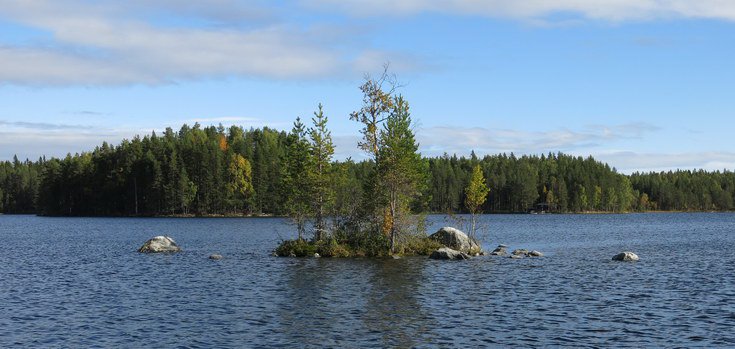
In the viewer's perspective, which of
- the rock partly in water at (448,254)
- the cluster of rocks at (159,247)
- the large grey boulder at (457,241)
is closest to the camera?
the rock partly in water at (448,254)

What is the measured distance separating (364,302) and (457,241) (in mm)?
34097

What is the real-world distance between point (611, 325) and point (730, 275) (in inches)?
1032

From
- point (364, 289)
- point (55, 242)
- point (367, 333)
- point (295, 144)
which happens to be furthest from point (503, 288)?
point (55, 242)

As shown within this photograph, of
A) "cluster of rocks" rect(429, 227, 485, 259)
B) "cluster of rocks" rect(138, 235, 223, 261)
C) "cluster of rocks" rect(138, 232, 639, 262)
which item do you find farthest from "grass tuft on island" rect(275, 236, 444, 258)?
"cluster of rocks" rect(138, 235, 223, 261)

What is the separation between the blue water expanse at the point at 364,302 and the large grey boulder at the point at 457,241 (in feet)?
15.5

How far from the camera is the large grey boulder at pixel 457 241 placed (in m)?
72.4

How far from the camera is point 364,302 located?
40.2 metres

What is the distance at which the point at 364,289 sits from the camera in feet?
149

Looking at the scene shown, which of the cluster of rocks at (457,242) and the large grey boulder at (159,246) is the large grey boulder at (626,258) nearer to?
the cluster of rocks at (457,242)

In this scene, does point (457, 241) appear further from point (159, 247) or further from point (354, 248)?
point (159, 247)

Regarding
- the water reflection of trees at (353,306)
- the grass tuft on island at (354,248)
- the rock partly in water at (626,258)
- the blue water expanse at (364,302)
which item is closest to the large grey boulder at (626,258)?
the rock partly in water at (626,258)

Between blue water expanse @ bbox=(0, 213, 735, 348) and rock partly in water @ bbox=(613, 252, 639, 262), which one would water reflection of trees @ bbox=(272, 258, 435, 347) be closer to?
blue water expanse @ bbox=(0, 213, 735, 348)

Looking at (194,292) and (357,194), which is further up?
(357,194)

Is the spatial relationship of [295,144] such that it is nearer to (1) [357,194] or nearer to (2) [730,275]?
(1) [357,194]
